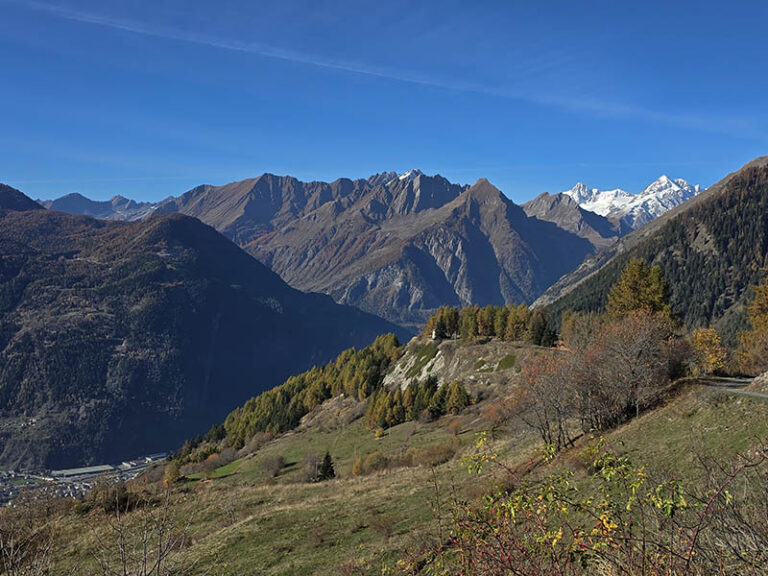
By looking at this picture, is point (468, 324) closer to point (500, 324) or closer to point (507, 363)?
point (500, 324)

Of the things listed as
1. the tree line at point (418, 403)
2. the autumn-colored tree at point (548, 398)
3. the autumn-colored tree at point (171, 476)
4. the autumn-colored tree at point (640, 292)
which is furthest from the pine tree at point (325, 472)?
the autumn-colored tree at point (640, 292)

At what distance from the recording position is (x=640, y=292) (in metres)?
63.9

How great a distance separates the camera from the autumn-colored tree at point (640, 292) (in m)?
62.8

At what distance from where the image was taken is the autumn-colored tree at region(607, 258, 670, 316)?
62.8 meters

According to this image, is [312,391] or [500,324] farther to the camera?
[312,391]

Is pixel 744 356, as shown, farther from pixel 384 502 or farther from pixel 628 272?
pixel 384 502

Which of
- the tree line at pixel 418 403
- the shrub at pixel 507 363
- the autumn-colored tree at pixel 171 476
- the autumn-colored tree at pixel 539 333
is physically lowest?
the autumn-colored tree at pixel 171 476

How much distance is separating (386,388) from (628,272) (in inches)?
2332

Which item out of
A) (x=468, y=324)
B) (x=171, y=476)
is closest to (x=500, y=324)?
(x=468, y=324)

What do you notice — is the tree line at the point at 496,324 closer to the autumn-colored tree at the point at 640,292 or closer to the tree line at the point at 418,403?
the tree line at the point at 418,403

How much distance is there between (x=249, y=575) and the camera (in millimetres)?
20219

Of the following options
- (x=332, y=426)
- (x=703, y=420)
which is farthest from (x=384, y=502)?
(x=332, y=426)

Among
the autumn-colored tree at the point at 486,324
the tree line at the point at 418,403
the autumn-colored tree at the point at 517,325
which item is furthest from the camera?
the autumn-colored tree at the point at 486,324

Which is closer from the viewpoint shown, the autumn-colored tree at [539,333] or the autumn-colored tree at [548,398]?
the autumn-colored tree at [548,398]
